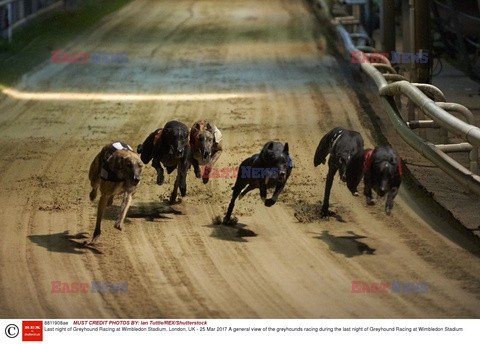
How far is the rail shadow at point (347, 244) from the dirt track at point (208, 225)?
1 cm

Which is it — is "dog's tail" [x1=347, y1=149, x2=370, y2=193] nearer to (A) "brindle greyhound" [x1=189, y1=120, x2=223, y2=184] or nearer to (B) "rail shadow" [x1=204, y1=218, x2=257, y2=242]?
(B) "rail shadow" [x1=204, y1=218, x2=257, y2=242]

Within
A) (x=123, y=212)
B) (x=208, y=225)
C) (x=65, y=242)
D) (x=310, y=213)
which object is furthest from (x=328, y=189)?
(x=65, y=242)

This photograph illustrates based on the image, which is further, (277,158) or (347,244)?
(347,244)

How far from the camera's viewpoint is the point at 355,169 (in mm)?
7941

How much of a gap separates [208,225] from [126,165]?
1200 millimetres

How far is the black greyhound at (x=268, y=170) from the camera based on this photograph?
7953 mm

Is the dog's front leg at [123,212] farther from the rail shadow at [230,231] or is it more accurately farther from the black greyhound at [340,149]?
the black greyhound at [340,149]

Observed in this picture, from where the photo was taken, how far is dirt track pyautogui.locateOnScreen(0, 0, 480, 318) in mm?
6812

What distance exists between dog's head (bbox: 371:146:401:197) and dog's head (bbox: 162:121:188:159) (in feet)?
5.88

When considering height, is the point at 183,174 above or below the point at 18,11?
above

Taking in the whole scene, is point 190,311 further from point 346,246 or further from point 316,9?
point 316,9

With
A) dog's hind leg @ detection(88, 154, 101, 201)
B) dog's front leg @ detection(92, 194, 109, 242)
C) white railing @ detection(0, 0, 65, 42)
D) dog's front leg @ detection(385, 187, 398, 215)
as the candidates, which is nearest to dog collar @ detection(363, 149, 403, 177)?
dog's front leg @ detection(385, 187, 398, 215)

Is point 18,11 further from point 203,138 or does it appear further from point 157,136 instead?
point 203,138

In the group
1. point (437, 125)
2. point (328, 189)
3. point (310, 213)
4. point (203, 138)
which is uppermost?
point (203, 138)
